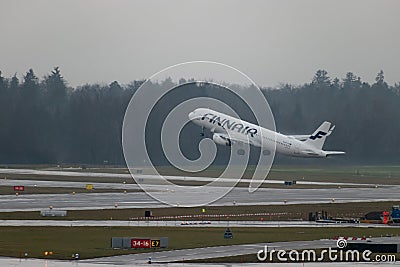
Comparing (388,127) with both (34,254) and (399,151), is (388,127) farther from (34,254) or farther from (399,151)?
(34,254)

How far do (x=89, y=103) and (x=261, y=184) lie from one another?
60.8m

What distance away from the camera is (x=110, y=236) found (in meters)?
57.0

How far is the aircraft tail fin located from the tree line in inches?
462

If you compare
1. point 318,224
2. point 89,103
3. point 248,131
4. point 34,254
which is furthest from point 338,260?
point 89,103

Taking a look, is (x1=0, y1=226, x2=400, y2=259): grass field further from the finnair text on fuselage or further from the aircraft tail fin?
the aircraft tail fin

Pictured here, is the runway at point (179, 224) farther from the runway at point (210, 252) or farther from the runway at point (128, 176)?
the runway at point (128, 176)

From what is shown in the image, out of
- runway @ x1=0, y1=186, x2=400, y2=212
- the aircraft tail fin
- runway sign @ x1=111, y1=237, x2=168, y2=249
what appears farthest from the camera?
the aircraft tail fin

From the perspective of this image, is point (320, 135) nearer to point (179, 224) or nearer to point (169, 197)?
point (169, 197)

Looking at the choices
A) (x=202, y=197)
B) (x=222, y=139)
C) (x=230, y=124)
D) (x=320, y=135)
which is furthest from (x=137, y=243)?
(x=320, y=135)

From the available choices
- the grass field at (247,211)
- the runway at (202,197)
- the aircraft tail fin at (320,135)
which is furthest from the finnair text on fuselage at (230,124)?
the grass field at (247,211)

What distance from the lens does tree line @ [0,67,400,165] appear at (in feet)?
490

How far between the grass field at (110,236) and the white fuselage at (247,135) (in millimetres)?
64576

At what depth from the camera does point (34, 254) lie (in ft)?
159

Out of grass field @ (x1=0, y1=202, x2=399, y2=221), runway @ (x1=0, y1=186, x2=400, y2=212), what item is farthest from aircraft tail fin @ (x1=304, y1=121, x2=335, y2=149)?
grass field @ (x1=0, y1=202, x2=399, y2=221)
